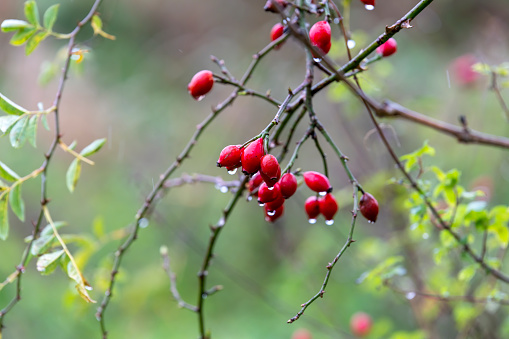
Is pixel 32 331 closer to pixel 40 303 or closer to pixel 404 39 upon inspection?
pixel 40 303

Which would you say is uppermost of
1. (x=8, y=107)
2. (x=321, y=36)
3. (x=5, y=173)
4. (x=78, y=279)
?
(x=321, y=36)

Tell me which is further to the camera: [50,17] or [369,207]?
[50,17]

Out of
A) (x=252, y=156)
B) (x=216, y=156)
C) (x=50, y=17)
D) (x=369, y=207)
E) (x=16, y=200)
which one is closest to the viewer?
(x=252, y=156)

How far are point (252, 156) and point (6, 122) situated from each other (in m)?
0.42

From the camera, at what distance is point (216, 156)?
2.73 metres

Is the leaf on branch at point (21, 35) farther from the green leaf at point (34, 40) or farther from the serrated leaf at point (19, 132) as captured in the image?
the serrated leaf at point (19, 132)

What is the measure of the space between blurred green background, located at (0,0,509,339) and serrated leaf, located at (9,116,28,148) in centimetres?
71

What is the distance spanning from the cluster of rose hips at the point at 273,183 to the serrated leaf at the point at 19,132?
0.34m

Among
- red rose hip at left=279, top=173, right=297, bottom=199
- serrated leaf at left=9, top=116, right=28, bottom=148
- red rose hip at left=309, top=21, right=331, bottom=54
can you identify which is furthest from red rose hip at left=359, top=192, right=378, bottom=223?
serrated leaf at left=9, top=116, right=28, bottom=148

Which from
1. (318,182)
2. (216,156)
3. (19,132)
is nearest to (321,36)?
(318,182)

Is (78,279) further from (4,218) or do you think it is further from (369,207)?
(369,207)

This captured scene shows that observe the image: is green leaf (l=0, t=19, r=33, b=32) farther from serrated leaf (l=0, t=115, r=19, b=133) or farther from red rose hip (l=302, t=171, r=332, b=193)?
red rose hip (l=302, t=171, r=332, b=193)

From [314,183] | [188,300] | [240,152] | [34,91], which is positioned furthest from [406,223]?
[34,91]

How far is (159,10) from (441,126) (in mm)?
3208
